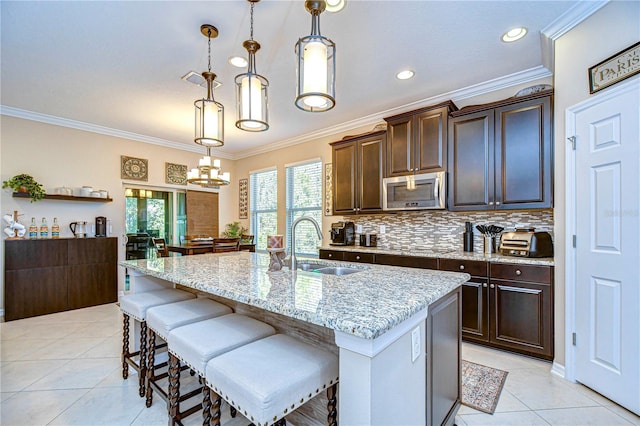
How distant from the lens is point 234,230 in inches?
238

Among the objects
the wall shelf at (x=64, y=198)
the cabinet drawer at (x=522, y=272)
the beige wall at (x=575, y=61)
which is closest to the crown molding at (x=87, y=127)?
the wall shelf at (x=64, y=198)

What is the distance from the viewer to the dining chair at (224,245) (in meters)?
4.62

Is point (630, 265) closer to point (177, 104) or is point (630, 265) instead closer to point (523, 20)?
point (523, 20)

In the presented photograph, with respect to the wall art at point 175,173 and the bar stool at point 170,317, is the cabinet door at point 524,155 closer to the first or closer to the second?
the bar stool at point 170,317

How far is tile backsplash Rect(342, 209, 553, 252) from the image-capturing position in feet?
9.78

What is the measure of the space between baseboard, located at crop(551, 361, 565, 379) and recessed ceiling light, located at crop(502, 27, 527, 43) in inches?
103

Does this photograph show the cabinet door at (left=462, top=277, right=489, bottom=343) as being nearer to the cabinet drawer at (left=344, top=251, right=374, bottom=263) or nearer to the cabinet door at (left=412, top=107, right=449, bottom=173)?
the cabinet drawer at (left=344, top=251, right=374, bottom=263)

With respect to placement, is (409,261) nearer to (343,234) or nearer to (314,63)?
(343,234)

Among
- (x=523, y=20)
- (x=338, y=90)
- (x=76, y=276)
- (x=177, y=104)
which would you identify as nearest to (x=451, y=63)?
(x=523, y=20)

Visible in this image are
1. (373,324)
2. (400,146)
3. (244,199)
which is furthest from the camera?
(244,199)

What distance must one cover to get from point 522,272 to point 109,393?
11.1ft

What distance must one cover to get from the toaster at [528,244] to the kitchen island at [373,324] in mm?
1335

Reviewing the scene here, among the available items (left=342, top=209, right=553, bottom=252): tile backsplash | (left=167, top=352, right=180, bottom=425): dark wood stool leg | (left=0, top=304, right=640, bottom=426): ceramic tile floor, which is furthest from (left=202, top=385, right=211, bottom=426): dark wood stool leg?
(left=342, top=209, right=553, bottom=252): tile backsplash

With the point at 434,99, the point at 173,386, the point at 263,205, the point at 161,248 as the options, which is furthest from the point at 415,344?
the point at 263,205
